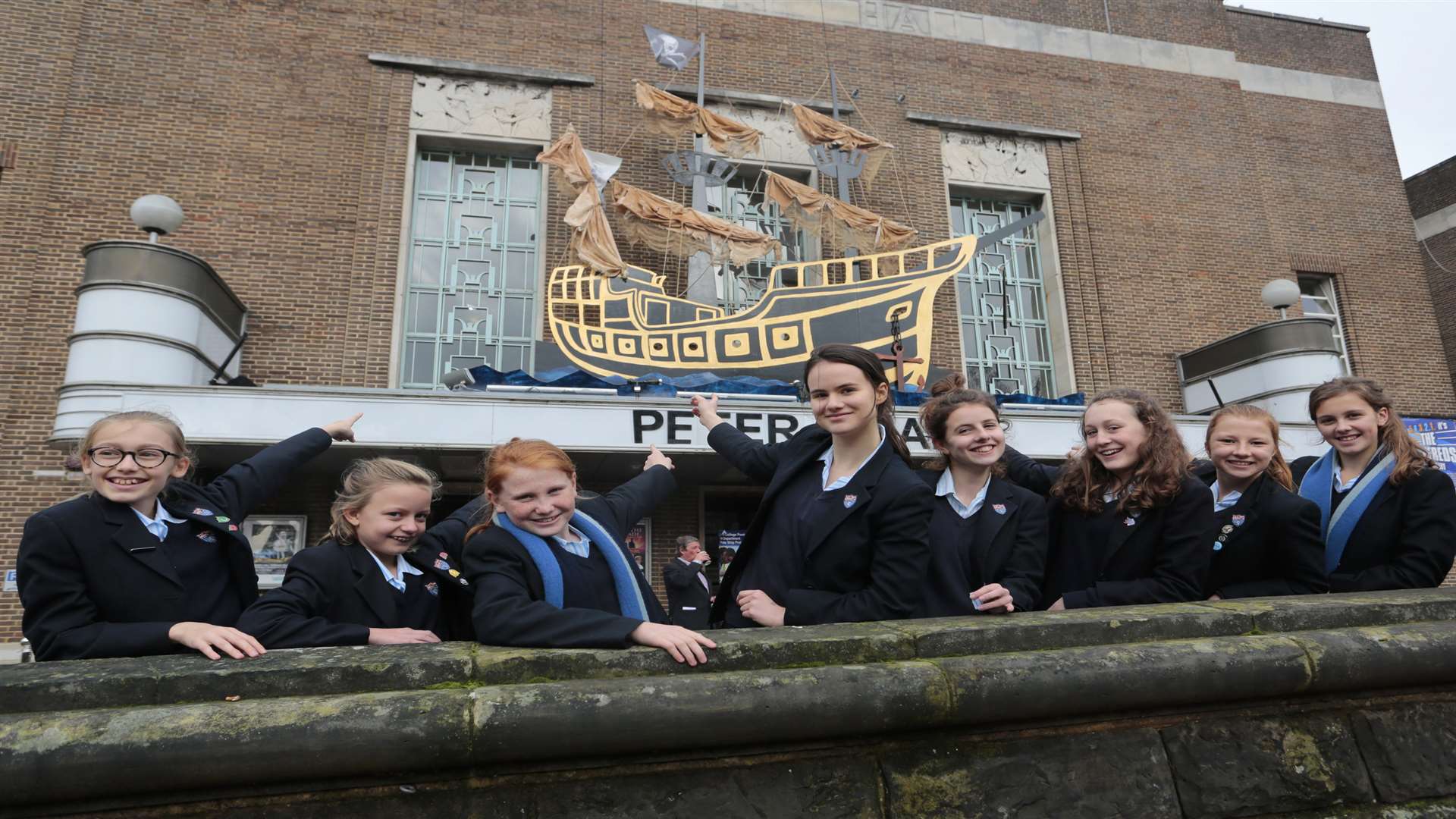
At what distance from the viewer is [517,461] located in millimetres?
2428

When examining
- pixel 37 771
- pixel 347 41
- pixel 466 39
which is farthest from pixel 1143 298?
pixel 37 771

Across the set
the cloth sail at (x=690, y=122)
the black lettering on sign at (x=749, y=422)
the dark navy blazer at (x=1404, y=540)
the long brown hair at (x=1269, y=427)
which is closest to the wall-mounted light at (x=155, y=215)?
the cloth sail at (x=690, y=122)

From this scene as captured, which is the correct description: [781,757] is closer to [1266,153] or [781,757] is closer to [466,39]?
[466,39]

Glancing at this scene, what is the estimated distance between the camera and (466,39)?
1376cm

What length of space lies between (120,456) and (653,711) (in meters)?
1.86

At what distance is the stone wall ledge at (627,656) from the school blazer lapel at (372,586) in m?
0.70

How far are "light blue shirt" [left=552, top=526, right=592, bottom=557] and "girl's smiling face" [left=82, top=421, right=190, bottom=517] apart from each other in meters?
Answer: 1.23

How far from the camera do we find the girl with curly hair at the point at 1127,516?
275 centimetres

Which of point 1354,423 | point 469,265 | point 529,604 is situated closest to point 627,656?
point 529,604

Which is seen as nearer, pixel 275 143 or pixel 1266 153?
pixel 275 143

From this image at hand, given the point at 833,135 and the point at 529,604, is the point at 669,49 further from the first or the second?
the point at 529,604

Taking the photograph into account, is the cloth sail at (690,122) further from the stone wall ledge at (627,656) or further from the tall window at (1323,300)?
the stone wall ledge at (627,656)

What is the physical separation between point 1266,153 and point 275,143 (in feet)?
60.1

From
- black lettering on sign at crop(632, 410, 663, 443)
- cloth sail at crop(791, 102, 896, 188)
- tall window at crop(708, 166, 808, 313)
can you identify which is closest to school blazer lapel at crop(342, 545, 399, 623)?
black lettering on sign at crop(632, 410, 663, 443)
